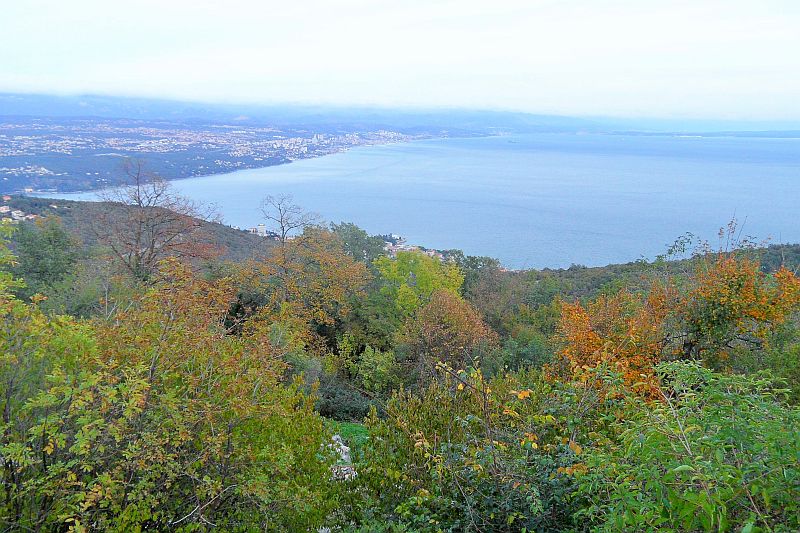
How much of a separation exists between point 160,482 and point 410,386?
454 inches

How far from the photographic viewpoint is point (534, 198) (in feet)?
254

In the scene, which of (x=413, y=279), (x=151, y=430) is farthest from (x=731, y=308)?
(x=413, y=279)

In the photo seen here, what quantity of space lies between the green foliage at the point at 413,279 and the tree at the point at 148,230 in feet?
23.8

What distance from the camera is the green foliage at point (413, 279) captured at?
20672mm

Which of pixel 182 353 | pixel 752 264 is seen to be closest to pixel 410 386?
pixel 752 264

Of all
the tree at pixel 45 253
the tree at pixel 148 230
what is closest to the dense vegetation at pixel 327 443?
the tree at pixel 148 230

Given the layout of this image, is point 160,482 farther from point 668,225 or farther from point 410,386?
point 668,225

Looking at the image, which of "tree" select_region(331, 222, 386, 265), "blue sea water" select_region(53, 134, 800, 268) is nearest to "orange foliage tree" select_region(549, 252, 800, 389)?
"tree" select_region(331, 222, 386, 265)

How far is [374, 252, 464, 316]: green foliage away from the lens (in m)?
20.7

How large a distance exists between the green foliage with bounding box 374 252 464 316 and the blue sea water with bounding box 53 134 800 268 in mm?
22065

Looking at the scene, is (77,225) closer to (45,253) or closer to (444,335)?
(45,253)

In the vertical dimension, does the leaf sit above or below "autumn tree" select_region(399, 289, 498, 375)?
above

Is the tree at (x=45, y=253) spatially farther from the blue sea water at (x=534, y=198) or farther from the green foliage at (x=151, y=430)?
the blue sea water at (x=534, y=198)

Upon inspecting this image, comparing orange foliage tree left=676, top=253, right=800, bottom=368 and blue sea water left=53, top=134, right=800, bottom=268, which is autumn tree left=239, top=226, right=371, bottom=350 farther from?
blue sea water left=53, top=134, right=800, bottom=268
